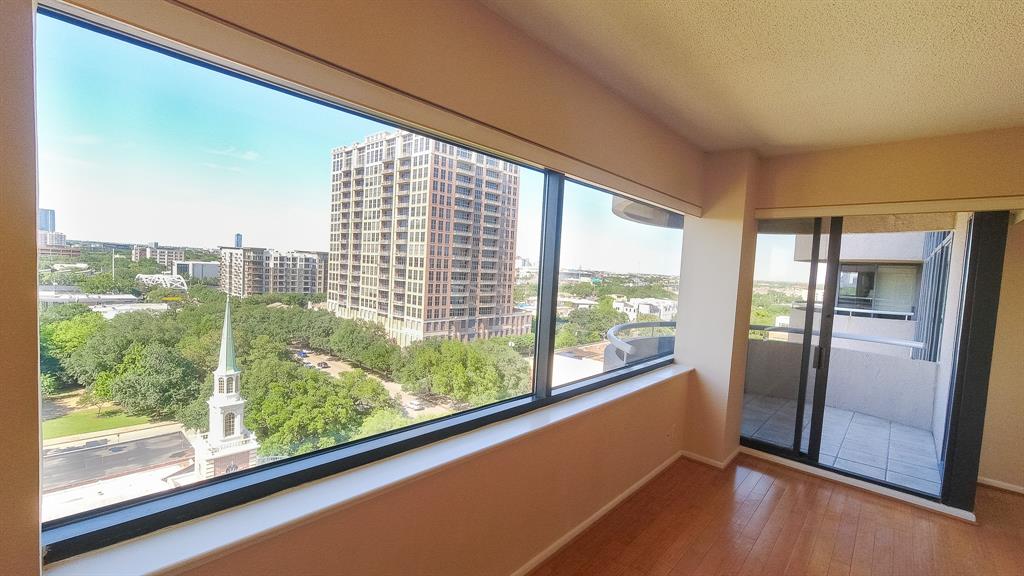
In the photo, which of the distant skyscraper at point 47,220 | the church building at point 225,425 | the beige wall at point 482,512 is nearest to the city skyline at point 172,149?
the distant skyscraper at point 47,220

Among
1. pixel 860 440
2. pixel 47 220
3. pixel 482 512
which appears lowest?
pixel 860 440

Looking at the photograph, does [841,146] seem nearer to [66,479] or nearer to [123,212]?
[123,212]

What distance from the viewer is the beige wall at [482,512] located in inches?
51.7

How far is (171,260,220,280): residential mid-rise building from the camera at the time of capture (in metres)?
1.15

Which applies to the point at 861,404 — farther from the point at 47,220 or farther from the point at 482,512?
the point at 47,220

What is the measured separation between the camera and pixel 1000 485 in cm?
338

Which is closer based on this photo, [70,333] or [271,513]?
→ [70,333]

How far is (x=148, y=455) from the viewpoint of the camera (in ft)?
3.74

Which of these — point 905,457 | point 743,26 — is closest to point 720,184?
point 743,26

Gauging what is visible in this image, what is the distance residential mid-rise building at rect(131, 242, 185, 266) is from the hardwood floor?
86.3 inches

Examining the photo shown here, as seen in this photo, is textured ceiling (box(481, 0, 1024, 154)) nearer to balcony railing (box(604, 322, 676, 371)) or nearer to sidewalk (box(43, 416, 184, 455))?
balcony railing (box(604, 322, 676, 371))

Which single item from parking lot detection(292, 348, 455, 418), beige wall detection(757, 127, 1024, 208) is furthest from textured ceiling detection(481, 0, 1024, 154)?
parking lot detection(292, 348, 455, 418)

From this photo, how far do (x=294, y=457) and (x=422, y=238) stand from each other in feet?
3.17

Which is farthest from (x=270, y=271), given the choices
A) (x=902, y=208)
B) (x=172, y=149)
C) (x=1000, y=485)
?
(x=1000, y=485)
